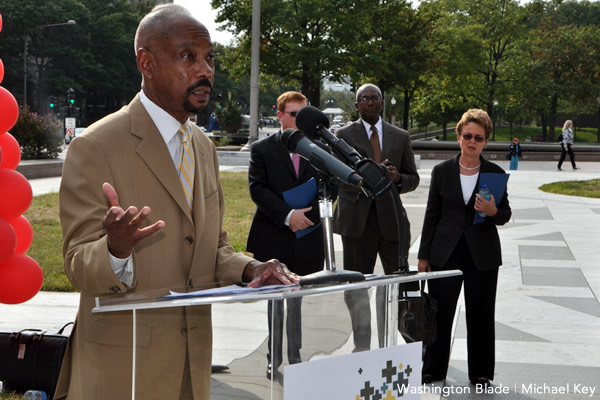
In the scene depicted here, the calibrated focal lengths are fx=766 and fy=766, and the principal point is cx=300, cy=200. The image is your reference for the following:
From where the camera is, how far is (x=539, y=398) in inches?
205

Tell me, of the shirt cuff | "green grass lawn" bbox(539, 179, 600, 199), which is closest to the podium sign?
the shirt cuff

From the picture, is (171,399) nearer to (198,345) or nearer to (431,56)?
(198,345)

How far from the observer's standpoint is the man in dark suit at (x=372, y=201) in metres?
5.91

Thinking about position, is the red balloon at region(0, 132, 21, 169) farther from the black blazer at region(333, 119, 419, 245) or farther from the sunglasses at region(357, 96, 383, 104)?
the sunglasses at region(357, 96, 383, 104)

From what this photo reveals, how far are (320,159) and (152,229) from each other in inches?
21.2

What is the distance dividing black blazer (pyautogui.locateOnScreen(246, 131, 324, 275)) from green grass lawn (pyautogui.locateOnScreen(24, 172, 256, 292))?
370 cm

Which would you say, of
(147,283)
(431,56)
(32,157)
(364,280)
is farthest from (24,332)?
(431,56)

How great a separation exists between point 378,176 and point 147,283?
0.80 metres

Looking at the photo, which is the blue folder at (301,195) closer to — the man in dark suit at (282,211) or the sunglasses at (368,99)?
the man in dark suit at (282,211)

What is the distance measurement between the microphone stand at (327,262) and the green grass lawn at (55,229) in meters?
6.62

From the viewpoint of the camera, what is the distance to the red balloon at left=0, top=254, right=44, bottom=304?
4.66m

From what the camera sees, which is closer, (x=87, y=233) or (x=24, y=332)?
(x=87, y=233)

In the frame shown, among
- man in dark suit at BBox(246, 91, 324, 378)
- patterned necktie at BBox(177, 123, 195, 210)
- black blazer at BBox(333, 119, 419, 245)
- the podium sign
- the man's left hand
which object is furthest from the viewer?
black blazer at BBox(333, 119, 419, 245)

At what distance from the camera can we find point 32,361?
4.82 meters
